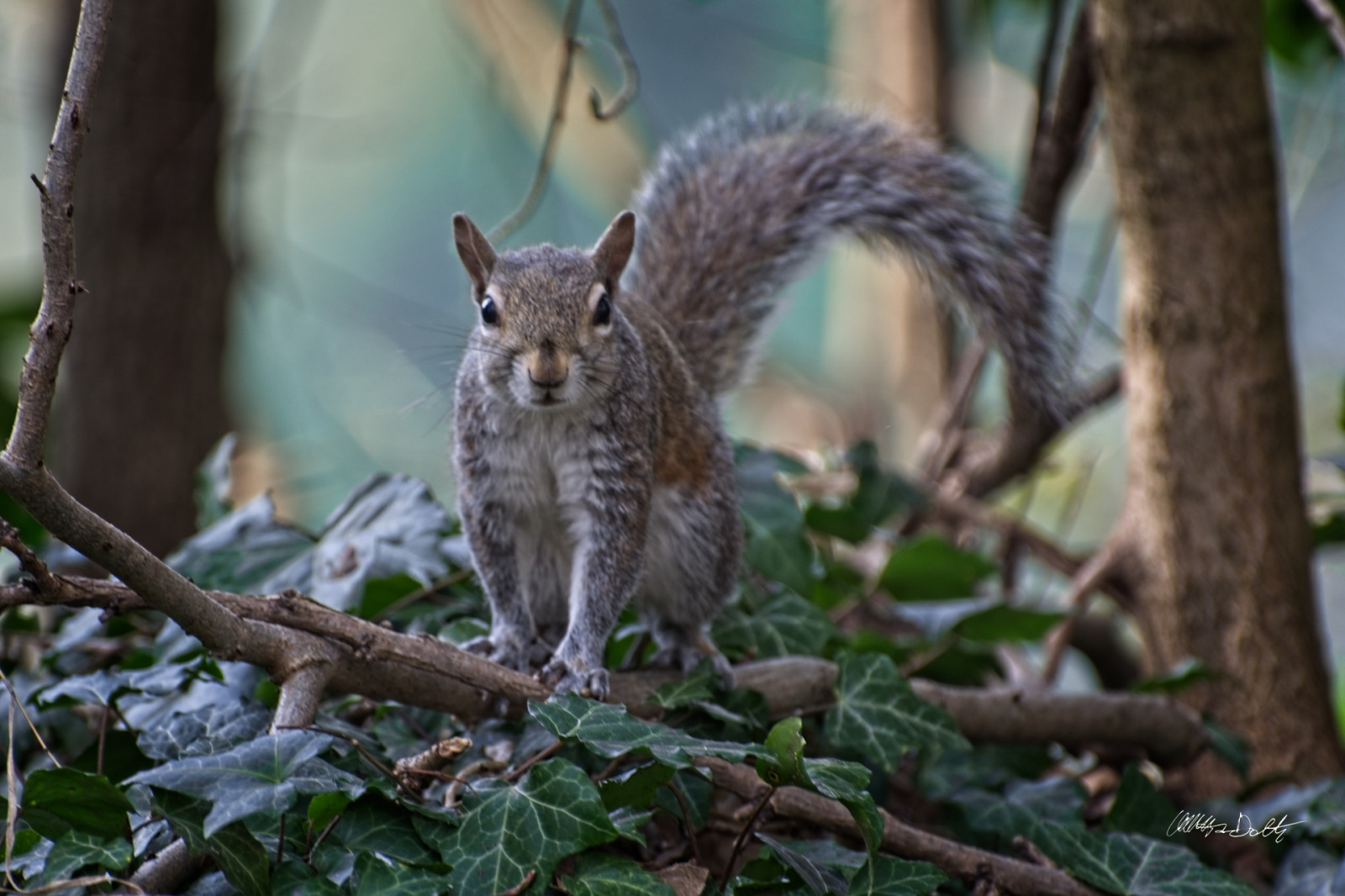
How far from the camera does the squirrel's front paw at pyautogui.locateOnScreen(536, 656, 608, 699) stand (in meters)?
1.25

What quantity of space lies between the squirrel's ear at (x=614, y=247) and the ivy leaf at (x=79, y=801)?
0.83 m

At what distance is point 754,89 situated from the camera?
4395 mm

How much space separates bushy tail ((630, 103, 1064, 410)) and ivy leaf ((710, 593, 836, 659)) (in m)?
0.40

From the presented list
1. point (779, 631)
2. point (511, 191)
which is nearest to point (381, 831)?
point (779, 631)

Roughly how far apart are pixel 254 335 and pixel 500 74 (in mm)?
1408

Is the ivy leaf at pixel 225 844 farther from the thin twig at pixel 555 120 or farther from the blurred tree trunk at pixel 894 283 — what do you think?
the blurred tree trunk at pixel 894 283

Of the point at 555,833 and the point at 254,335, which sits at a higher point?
the point at 555,833

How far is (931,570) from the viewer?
6.04ft

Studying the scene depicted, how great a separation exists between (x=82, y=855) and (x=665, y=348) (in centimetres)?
98

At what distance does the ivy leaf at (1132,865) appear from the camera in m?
1.17

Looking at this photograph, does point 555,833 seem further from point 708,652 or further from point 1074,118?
point 1074,118

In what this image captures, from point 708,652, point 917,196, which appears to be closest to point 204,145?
point 917,196

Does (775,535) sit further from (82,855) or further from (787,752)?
(82,855)

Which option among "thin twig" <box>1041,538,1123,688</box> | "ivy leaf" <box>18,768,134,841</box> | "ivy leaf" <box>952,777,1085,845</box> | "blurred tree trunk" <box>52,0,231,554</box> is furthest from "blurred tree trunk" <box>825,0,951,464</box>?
"ivy leaf" <box>18,768,134,841</box>
